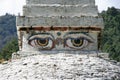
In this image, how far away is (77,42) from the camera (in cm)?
1057

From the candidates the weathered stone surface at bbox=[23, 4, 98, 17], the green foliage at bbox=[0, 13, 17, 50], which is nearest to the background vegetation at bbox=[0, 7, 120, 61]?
the weathered stone surface at bbox=[23, 4, 98, 17]

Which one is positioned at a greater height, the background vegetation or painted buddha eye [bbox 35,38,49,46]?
painted buddha eye [bbox 35,38,49,46]

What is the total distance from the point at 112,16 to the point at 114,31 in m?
3.83

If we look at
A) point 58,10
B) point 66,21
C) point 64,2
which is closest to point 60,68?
point 66,21

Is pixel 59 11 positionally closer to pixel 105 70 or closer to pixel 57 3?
pixel 57 3

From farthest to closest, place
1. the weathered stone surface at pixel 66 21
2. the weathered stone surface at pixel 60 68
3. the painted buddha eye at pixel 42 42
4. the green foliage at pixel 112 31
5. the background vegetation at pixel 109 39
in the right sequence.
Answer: the green foliage at pixel 112 31, the background vegetation at pixel 109 39, the painted buddha eye at pixel 42 42, the weathered stone surface at pixel 66 21, the weathered stone surface at pixel 60 68

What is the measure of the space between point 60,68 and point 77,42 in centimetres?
189

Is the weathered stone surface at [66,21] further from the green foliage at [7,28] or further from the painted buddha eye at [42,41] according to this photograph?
the green foliage at [7,28]

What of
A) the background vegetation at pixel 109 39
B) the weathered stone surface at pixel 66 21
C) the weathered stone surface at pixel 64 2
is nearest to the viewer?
the weathered stone surface at pixel 66 21

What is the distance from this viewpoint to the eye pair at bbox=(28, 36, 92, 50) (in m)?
10.5

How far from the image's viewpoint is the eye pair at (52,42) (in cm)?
1048

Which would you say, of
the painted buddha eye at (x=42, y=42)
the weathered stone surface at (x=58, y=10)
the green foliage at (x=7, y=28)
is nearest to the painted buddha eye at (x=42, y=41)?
the painted buddha eye at (x=42, y=42)

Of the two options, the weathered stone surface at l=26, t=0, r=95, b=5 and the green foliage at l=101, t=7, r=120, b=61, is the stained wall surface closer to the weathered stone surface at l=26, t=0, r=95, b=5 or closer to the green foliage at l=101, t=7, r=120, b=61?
the weathered stone surface at l=26, t=0, r=95, b=5

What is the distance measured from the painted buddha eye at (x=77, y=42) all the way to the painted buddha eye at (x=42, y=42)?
1.36 ft
